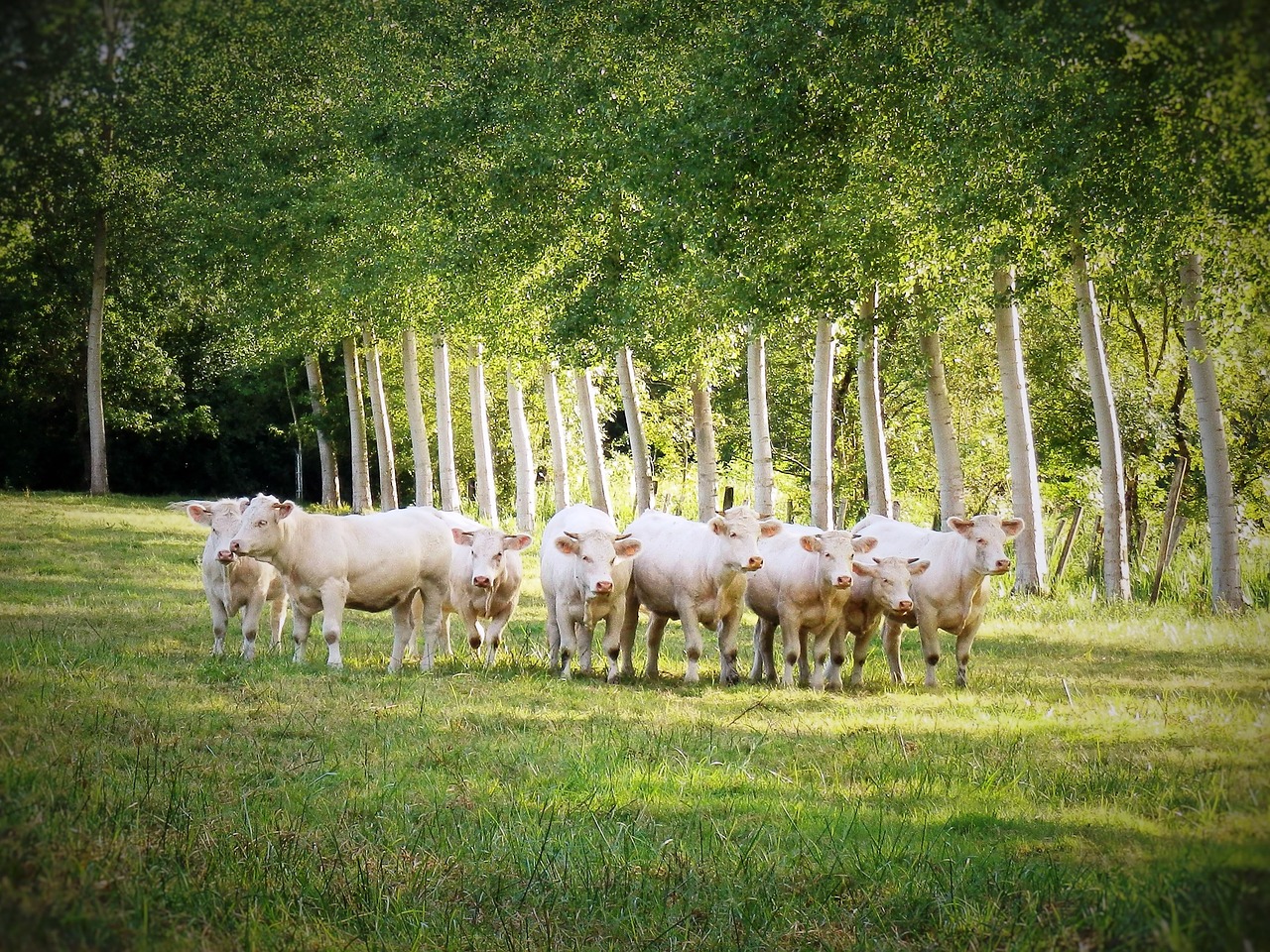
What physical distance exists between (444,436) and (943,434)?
14.7m

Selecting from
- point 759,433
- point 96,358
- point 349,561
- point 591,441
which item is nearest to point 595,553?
point 349,561

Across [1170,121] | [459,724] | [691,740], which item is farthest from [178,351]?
[1170,121]

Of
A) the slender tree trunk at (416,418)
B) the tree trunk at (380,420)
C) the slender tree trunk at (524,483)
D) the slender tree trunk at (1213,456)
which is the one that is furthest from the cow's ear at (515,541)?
the tree trunk at (380,420)

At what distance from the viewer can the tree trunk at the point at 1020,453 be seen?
63.9ft

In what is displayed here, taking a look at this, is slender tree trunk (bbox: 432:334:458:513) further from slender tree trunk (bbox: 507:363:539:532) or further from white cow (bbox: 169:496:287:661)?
white cow (bbox: 169:496:287:661)

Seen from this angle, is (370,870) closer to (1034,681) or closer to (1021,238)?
(1034,681)

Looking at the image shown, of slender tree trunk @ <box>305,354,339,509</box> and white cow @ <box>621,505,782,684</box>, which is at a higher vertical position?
slender tree trunk @ <box>305,354,339,509</box>

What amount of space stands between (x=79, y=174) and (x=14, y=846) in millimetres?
1996

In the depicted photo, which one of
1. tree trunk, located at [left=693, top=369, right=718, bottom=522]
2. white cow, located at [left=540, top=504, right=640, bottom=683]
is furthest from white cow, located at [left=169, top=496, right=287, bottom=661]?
tree trunk, located at [left=693, top=369, right=718, bottom=522]

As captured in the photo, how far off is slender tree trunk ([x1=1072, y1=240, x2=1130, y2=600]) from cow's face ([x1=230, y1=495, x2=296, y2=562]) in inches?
467

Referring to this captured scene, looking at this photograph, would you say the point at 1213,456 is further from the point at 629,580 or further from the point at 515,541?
the point at 515,541

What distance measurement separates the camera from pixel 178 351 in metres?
9.56

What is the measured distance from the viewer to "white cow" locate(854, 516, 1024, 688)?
42.1 ft

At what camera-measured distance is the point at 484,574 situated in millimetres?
12977
